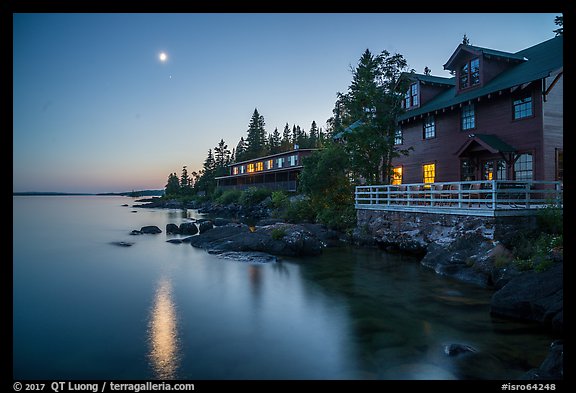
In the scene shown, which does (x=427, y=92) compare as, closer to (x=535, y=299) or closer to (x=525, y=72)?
(x=525, y=72)

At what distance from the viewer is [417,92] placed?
22.6 meters

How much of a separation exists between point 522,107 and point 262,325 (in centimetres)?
1567

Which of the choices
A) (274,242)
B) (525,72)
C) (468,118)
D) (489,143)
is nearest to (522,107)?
(525,72)

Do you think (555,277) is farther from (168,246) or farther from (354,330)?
(168,246)

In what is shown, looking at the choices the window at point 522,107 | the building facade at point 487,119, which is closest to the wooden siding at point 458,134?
the building facade at point 487,119

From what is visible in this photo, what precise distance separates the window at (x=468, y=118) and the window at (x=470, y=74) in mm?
1418

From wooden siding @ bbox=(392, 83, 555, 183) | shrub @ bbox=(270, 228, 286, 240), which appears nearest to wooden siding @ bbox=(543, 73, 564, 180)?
A: wooden siding @ bbox=(392, 83, 555, 183)

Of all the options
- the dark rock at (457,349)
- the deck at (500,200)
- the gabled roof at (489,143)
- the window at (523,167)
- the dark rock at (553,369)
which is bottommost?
the dark rock at (457,349)

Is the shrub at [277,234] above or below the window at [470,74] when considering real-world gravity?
below

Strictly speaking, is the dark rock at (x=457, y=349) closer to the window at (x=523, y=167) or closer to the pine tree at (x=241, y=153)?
the window at (x=523, y=167)

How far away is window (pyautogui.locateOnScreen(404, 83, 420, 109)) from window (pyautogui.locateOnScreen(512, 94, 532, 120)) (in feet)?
23.1

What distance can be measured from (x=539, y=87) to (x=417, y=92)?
8.36 meters

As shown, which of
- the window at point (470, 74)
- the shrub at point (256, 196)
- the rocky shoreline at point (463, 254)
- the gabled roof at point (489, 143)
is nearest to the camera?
the rocky shoreline at point (463, 254)

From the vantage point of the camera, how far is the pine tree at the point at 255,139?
3049 inches
